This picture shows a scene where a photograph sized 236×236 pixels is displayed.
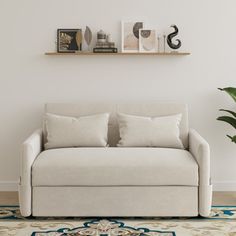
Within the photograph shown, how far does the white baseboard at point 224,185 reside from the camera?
524 centimetres

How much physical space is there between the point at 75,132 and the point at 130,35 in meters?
1.11

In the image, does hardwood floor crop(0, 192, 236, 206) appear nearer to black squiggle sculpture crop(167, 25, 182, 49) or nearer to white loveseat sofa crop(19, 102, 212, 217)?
white loveseat sofa crop(19, 102, 212, 217)

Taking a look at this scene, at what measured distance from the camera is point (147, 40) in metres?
5.09

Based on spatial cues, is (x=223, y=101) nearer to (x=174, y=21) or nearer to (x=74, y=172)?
(x=174, y=21)

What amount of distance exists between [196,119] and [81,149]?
1270 mm

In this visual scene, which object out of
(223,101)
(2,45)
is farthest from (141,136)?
(2,45)

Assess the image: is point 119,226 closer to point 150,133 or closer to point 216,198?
point 150,133

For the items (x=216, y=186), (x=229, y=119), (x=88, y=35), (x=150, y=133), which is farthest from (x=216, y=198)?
(x=88, y=35)

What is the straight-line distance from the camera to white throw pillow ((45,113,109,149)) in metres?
4.71

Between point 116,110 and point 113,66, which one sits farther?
point 113,66

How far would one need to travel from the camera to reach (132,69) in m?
5.17

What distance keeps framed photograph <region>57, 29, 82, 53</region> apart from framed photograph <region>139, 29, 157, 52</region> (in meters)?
0.58

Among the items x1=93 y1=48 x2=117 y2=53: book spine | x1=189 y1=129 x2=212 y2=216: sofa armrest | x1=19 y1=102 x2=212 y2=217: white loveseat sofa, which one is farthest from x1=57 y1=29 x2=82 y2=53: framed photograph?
x1=189 y1=129 x2=212 y2=216: sofa armrest

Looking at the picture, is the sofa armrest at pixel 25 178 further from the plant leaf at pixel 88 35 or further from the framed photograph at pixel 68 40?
the plant leaf at pixel 88 35
